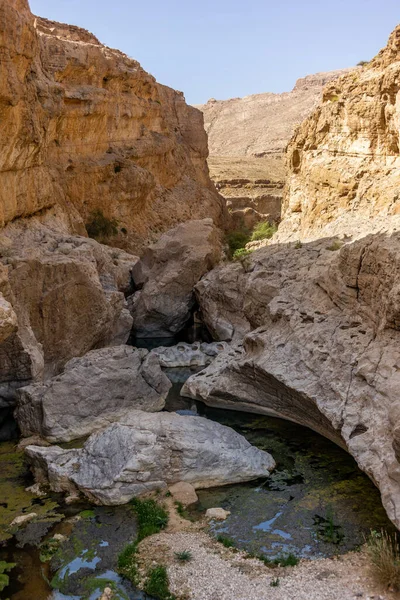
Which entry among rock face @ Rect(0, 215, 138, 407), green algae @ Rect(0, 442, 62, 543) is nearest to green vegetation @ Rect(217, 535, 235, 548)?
green algae @ Rect(0, 442, 62, 543)

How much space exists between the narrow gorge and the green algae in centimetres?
5

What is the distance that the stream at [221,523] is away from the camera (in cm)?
962

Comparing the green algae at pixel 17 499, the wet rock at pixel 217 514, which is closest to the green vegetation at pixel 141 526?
the wet rock at pixel 217 514

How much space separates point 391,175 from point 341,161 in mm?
2788

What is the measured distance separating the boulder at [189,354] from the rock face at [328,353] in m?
2.45

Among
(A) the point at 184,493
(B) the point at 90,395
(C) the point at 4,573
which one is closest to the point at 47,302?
(B) the point at 90,395

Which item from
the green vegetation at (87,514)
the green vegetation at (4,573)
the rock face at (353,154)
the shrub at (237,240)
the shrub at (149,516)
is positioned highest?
the rock face at (353,154)

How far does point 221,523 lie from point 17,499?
4057 millimetres

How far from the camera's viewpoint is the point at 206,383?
718 inches

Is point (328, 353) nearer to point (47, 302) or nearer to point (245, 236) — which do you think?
point (47, 302)

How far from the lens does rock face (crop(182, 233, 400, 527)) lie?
38.6 feet

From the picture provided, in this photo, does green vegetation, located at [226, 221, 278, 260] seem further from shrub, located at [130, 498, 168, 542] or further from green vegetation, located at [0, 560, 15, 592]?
green vegetation, located at [0, 560, 15, 592]

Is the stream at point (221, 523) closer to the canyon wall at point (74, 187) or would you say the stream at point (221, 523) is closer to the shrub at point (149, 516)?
the shrub at point (149, 516)

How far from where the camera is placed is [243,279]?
78.0 ft
